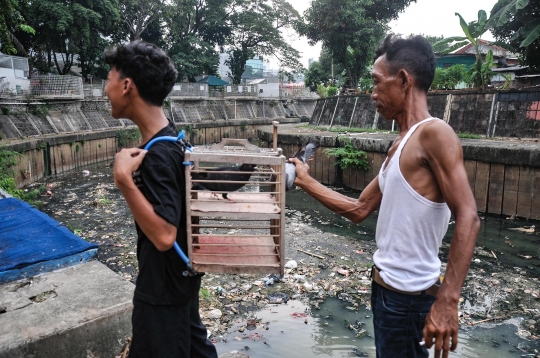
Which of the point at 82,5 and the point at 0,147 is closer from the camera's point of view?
the point at 0,147

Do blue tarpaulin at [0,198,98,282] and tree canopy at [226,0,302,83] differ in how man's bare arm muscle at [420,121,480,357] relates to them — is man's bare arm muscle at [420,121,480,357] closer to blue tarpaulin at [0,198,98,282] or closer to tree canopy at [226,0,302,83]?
blue tarpaulin at [0,198,98,282]

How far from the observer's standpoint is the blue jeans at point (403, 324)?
1.61 meters

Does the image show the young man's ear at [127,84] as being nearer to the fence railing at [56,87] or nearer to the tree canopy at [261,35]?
the fence railing at [56,87]

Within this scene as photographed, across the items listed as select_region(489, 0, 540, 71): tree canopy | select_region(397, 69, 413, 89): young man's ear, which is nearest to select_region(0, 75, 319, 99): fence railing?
select_region(489, 0, 540, 71): tree canopy

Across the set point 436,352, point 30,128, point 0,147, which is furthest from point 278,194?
point 30,128

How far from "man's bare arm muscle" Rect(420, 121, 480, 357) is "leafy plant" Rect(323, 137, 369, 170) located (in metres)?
9.77

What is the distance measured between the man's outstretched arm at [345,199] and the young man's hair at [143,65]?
0.86 m

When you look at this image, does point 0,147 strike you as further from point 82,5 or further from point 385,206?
point 82,5

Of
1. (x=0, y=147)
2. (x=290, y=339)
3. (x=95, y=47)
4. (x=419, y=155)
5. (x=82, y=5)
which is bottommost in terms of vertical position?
(x=290, y=339)

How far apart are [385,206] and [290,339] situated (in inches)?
108

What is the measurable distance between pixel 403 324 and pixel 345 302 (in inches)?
126

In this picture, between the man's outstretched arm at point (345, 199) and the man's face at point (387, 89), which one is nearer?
the man's face at point (387, 89)

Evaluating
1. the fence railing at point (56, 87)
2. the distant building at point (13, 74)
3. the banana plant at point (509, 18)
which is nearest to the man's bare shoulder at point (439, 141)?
the banana plant at point (509, 18)

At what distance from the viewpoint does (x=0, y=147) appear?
991 cm
